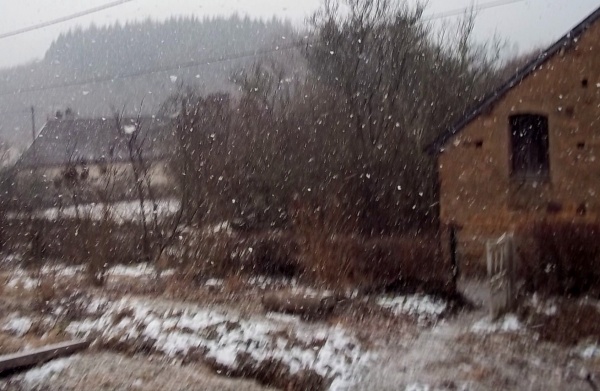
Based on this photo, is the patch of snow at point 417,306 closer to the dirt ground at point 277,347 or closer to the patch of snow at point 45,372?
the dirt ground at point 277,347

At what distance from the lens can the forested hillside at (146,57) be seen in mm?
28312

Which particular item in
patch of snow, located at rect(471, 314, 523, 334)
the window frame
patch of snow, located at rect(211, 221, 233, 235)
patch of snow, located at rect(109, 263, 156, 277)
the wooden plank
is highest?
the window frame

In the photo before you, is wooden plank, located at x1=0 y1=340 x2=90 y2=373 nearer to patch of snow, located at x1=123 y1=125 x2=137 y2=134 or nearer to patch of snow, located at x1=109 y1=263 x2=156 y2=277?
patch of snow, located at x1=109 y1=263 x2=156 y2=277

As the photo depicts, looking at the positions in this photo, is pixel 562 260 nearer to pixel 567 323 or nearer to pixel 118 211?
pixel 567 323

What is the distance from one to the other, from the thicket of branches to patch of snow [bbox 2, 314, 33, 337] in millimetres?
6806

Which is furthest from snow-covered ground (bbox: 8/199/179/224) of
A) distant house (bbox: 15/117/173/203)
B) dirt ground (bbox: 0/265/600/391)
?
dirt ground (bbox: 0/265/600/391)

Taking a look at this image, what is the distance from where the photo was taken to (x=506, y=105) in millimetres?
16438

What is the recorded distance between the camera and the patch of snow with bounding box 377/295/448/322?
11875 mm

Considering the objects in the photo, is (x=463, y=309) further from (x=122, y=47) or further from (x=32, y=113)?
(x=32, y=113)

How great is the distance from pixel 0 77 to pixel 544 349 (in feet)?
98.0

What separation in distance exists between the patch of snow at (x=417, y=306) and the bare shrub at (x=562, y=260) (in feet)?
5.44

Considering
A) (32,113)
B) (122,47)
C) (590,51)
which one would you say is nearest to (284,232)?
(590,51)

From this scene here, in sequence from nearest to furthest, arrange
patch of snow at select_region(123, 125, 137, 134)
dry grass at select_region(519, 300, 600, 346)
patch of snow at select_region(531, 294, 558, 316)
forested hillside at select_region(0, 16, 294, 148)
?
dry grass at select_region(519, 300, 600, 346)
patch of snow at select_region(531, 294, 558, 316)
patch of snow at select_region(123, 125, 137, 134)
forested hillside at select_region(0, 16, 294, 148)

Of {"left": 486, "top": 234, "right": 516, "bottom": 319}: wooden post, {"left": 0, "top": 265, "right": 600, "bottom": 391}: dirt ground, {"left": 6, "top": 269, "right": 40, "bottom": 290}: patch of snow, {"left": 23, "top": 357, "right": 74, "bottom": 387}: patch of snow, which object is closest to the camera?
{"left": 23, "top": 357, "right": 74, "bottom": 387}: patch of snow
